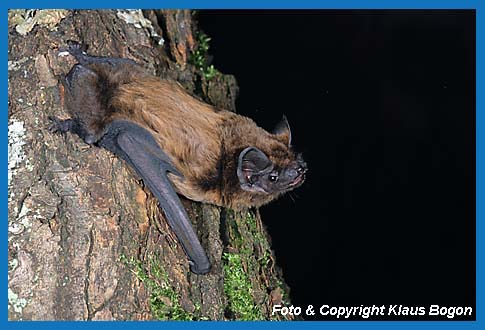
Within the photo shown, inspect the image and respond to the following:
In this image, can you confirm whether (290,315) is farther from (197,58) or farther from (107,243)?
(197,58)

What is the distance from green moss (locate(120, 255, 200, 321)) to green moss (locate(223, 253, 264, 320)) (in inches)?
11.4

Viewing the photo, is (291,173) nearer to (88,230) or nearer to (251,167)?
(251,167)

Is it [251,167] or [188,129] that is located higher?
[188,129]

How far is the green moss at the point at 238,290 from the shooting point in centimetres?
288

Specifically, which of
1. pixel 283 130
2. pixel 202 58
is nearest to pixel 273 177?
pixel 283 130

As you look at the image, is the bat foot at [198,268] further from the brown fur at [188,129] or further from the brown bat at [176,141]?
the brown fur at [188,129]

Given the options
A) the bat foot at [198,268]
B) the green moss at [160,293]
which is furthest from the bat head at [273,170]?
the green moss at [160,293]

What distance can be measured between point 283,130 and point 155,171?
774 millimetres

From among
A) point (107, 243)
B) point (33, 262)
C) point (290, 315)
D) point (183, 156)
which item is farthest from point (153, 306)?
point (290, 315)

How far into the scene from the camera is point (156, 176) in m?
2.76

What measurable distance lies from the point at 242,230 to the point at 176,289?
68 centimetres

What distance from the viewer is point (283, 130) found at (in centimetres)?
314

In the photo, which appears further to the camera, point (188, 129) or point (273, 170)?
point (273, 170)

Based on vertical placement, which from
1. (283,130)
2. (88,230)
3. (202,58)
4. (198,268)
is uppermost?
(202,58)
